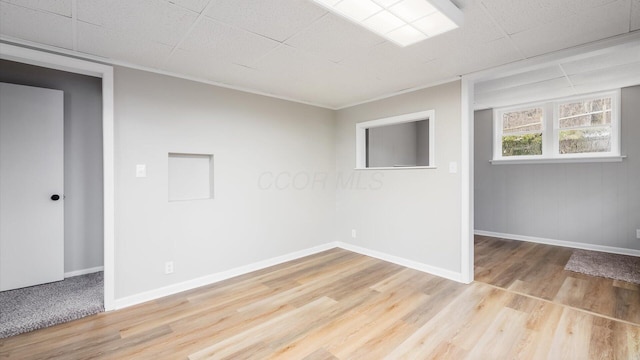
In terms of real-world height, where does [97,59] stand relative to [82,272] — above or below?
above

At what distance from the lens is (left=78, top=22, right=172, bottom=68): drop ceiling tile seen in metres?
2.11

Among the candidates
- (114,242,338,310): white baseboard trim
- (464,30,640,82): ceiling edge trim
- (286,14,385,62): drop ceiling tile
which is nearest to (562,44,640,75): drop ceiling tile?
(464,30,640,82): ceiling edge trim

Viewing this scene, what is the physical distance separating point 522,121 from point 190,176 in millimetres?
5493

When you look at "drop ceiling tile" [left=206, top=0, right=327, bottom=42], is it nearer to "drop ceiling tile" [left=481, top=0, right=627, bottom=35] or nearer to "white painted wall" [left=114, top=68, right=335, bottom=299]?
"drop ceiling tile" [left=481, top=0, right=627, bottom=35]

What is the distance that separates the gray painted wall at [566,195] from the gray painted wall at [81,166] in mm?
6107

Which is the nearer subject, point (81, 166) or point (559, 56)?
point (559, 56)

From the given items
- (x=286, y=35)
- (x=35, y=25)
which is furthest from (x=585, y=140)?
(x=35, y=25)

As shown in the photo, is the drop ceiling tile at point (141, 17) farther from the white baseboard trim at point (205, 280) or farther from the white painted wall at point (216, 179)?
the white baseboard trim at point (205, 280)

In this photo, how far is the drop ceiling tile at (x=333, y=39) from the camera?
2039 mm

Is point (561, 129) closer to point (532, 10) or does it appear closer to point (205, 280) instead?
point (532, 10)

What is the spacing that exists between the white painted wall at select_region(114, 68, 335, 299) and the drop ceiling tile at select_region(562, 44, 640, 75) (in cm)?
304

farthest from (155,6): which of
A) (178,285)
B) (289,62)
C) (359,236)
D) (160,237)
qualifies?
(359,236)

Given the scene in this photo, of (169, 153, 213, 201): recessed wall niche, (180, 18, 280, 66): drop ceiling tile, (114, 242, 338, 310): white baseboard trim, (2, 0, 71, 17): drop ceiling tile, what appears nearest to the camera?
(2, 0, 71, 17): drop ceiling tile

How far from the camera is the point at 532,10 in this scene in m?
1.87
